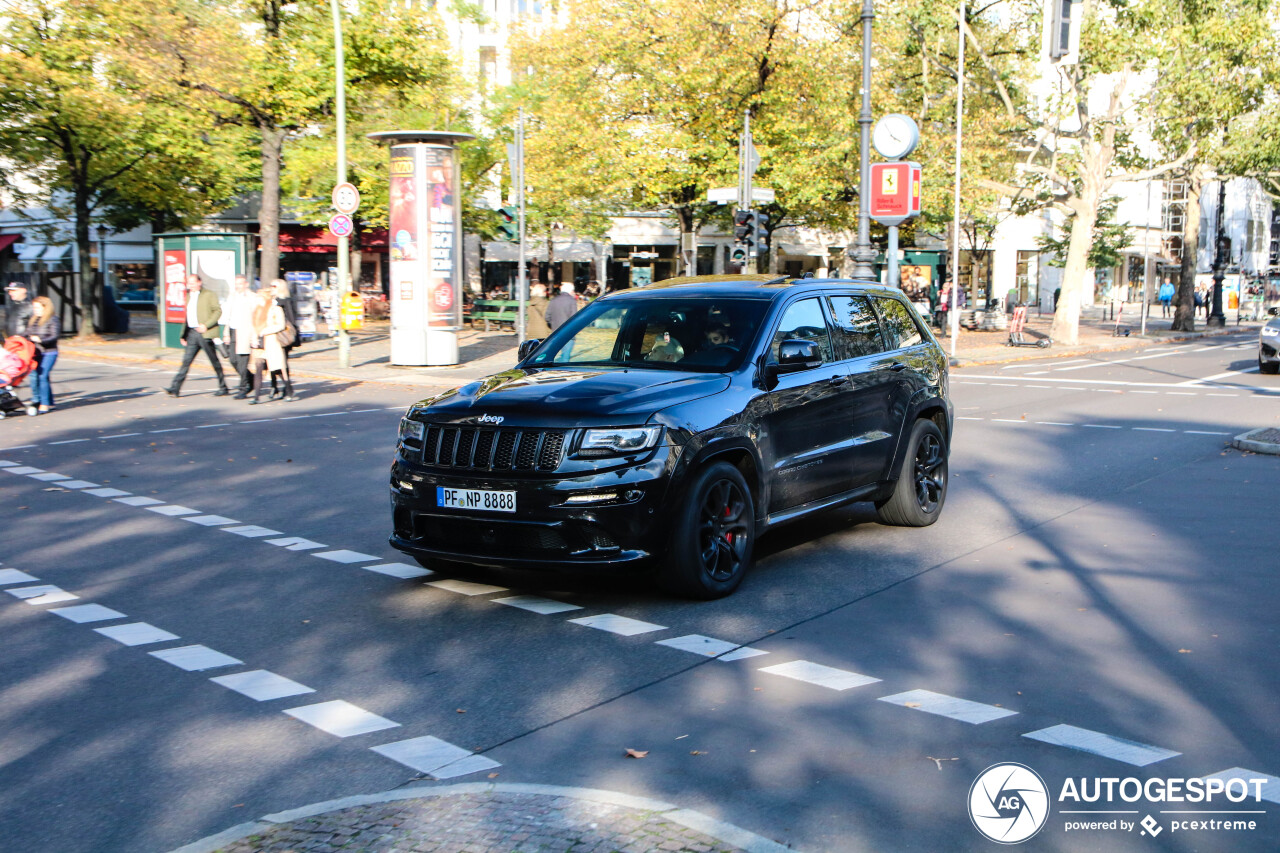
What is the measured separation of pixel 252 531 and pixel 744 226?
1449 centimetres

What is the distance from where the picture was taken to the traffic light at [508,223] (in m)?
44.3

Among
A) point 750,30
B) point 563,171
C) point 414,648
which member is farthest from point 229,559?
point 563,171

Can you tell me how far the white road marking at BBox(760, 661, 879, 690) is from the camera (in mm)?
5480

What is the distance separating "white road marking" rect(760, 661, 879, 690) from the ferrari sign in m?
19.9

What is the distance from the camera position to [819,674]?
5.61 meters

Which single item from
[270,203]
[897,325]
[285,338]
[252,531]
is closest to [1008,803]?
[897,325]

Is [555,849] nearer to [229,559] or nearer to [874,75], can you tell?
[229,559]

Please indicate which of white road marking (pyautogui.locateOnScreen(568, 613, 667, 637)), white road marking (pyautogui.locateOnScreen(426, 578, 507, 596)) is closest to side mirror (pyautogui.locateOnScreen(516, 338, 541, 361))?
white road marking (pyautogui.locateOnScreen(426, 578, 507, 596))

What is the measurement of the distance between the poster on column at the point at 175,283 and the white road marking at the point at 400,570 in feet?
70.6

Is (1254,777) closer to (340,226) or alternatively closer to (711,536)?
(711,536)

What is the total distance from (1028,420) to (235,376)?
48.6 ft

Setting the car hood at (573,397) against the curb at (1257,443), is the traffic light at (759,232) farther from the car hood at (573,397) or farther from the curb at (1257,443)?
the car hood at (573,397)

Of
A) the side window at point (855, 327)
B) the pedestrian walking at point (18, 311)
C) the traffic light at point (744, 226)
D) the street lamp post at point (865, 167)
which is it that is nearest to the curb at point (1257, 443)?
the side window at point (855, 327)

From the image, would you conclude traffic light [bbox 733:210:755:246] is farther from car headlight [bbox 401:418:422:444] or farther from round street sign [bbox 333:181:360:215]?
car headlight [bbox 401:418:422:444]
